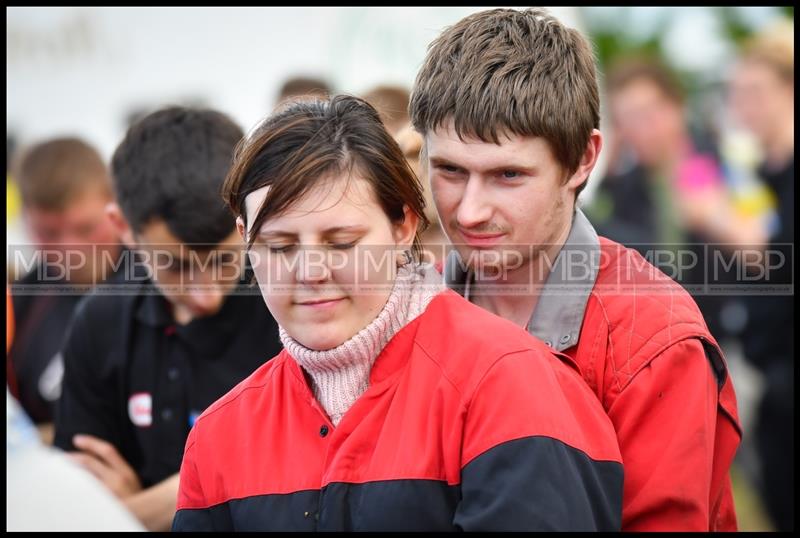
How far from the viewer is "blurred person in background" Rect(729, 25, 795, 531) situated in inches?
189

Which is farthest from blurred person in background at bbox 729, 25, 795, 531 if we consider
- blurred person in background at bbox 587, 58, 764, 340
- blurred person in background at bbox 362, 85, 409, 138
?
blurred person in background at bbox 362, 85, 409, 138

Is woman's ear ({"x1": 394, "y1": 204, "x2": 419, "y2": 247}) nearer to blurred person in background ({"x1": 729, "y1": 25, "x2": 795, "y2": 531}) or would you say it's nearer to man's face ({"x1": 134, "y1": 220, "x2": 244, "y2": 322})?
man's face ({"x1": 134, "y1": 220, "x2": 244, "y2": 322})

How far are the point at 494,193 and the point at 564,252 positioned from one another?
251 mm

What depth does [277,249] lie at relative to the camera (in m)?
1.88

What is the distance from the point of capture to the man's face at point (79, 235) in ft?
14.3

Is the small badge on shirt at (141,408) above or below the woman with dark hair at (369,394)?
below

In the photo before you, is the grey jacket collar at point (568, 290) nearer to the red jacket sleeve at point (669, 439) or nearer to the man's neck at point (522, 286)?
the man's neck at point (522, 286)

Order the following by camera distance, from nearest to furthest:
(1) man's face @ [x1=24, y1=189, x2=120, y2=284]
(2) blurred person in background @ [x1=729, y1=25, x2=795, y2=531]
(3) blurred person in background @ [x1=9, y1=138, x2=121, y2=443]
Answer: (3) blurred person in background @ [x1=9, y1=138, x2=121, y2=443] → (1) man's face @ [x1=24, y1=189, x2=120, y2=284] → (2) blurred person in background @ [x1=729, y1=25, x2=795, y2=531]

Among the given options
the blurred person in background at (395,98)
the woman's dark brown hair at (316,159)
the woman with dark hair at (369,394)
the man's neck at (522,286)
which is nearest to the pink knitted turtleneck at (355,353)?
the woman with dark hair at (369,394)

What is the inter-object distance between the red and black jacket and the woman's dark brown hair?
24 centimetres

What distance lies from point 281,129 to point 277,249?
8.8 inches

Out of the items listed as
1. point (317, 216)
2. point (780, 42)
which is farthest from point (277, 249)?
point (780, 42)

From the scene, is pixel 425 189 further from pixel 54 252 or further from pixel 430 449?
pixel 54 252

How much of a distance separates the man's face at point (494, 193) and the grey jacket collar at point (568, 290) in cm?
9
